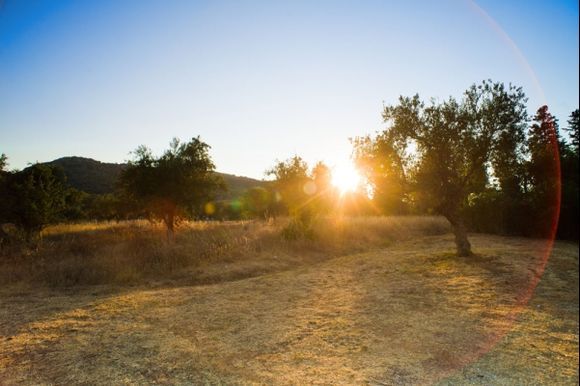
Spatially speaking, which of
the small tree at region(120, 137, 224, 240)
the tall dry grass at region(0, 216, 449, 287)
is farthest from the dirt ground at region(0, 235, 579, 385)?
the small tree at region(120, 137, 224, 240)

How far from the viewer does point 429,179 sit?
47.9 ft

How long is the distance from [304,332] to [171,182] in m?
19.4

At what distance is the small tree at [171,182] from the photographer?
78.2 ft

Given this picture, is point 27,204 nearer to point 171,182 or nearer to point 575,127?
point 171,182

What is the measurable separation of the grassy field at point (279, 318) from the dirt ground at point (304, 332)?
3 centimetres

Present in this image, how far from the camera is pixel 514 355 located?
522 cm

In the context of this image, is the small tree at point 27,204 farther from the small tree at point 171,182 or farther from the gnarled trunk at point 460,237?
the gnarled trunk at point 460,237

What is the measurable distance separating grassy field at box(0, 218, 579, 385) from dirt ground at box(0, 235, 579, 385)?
0.03 metres

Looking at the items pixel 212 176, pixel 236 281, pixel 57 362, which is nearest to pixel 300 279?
pixel 236 281

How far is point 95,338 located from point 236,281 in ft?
18.9

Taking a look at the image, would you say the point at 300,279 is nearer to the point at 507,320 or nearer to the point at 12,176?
the point at 507,320

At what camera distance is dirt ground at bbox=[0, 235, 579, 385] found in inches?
191

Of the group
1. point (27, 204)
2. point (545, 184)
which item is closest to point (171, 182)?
point (27, 204)

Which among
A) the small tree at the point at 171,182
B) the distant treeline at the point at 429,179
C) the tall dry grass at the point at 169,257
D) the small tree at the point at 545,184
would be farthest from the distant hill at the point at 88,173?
the small tree at the point at 545,184
